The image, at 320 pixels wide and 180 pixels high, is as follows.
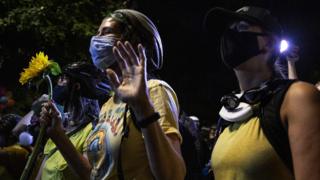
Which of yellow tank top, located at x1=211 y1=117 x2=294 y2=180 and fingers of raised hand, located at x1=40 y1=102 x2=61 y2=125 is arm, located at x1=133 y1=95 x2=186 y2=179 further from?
fingers of raised hand, located at x1=40 y1=102 x2=61 y2=125

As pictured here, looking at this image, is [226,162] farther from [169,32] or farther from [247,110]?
[169,32]

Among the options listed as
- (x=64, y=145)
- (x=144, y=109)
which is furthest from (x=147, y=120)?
(x=64, y=145)

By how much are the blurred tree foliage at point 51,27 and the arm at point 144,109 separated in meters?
10.4

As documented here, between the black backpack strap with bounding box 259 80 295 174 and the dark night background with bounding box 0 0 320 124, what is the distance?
52.4ft

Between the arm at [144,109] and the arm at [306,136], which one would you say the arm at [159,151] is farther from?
the arm at [306,136]

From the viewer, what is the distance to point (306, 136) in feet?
7.64

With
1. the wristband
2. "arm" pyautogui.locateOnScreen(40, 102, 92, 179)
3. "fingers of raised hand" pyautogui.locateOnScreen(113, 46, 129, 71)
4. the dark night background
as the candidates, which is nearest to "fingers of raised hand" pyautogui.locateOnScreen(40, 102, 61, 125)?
"arm" pyautogui.locateOnScreen(40, 102, 92, 179)

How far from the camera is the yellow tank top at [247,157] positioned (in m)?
2.43

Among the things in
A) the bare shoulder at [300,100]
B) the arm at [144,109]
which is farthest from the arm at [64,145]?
the bare shoulder at [300,100]

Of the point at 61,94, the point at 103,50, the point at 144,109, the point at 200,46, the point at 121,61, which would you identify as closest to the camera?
the point at 144,109

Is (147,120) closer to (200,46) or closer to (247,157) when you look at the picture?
(247,157)

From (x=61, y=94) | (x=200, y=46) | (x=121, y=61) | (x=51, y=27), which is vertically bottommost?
(x=200, y=46)

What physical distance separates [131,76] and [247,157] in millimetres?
685

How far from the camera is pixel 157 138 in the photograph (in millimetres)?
2766
